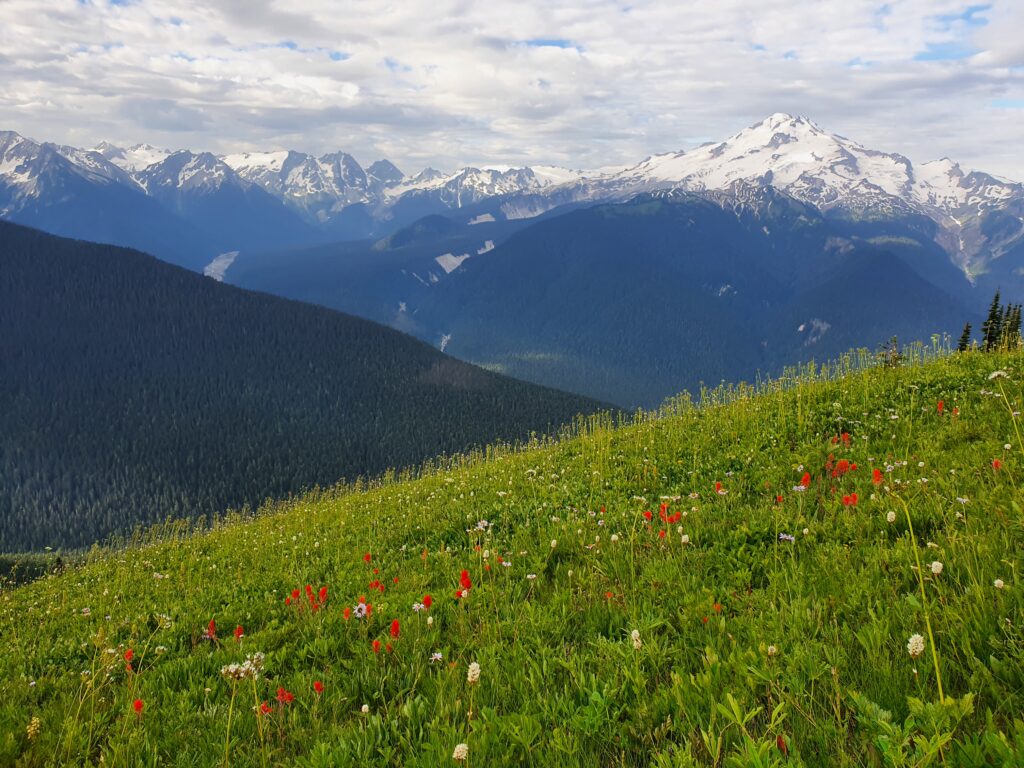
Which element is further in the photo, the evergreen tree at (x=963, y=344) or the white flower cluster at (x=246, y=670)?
the evergreen tree at (x=963, y=344)

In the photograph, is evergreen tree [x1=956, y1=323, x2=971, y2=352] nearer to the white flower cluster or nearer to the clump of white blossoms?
the clump of white blossoms

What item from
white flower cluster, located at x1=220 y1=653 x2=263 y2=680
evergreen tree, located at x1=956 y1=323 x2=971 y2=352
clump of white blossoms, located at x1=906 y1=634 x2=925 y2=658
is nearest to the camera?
clump of white blossoms, located at x1=906 y1=634 x2=925 y2=658

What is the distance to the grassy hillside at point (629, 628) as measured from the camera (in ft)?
10.1

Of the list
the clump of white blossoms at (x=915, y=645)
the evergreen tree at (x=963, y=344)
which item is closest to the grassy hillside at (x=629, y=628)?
the clump of white blossoms at (x=915, y=645)

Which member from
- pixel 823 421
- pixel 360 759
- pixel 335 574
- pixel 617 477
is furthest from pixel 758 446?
pixel 360 759

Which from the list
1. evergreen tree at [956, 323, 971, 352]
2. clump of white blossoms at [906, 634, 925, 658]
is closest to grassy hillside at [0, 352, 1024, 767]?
clump of white blossoms at [906, 634, 925, 658]

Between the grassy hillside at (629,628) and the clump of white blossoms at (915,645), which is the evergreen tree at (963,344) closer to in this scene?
the grassy hillside at (629,628)

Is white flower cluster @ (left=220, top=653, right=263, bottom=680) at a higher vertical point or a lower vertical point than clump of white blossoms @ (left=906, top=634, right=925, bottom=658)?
lower

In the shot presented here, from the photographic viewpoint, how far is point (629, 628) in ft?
14.9

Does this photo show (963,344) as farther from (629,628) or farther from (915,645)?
(915,645)

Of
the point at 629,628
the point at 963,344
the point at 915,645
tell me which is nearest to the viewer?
the point at 915,645

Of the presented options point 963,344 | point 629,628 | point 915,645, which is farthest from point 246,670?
point 963,344

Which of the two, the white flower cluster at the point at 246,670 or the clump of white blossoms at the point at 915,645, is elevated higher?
the clump of white blossoms at the point at 915,645

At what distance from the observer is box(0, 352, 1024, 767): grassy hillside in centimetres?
309
